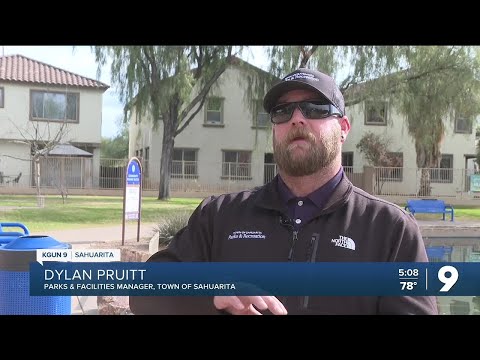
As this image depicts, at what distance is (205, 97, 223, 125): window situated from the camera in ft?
36.0

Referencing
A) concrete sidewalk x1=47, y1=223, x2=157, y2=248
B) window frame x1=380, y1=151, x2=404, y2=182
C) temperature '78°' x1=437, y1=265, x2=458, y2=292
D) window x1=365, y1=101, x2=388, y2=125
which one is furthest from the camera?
window x1=365, y1=101, x2=388, y2=125

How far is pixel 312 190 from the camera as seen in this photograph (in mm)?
1922

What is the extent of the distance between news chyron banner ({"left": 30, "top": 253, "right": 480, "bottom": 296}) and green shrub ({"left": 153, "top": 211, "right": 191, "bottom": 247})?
367 cm

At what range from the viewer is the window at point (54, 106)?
15.9 ft

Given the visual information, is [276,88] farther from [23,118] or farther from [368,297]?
[23,118]

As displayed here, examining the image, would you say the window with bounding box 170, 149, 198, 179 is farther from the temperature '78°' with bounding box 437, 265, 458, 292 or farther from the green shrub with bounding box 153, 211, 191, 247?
the temperature '78°' with bounding box 437, 265, 458, 292

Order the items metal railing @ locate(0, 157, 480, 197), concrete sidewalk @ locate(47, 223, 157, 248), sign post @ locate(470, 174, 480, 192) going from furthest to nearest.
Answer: sign post @ locate(470, 174, 480, 192), metal railing @ locate(0, 157, 480, 197), concrete sidewalk @ locate(47, 223, 157, 248)

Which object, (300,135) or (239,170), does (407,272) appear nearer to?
(300,135)

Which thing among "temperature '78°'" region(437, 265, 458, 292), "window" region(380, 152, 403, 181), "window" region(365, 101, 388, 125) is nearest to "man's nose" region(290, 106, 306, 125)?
"temperature '78°'" region(437, 265, 458, 292)

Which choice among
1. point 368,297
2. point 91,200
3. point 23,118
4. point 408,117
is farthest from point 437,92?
point 368,297

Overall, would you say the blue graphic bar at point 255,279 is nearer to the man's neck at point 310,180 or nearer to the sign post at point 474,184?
the man's neck at point 310,180

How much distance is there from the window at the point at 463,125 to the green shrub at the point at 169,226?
25.9ft

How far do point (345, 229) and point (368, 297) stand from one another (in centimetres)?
34

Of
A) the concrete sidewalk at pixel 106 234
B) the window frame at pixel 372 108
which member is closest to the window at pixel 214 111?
the window frame at pixel 372 108
